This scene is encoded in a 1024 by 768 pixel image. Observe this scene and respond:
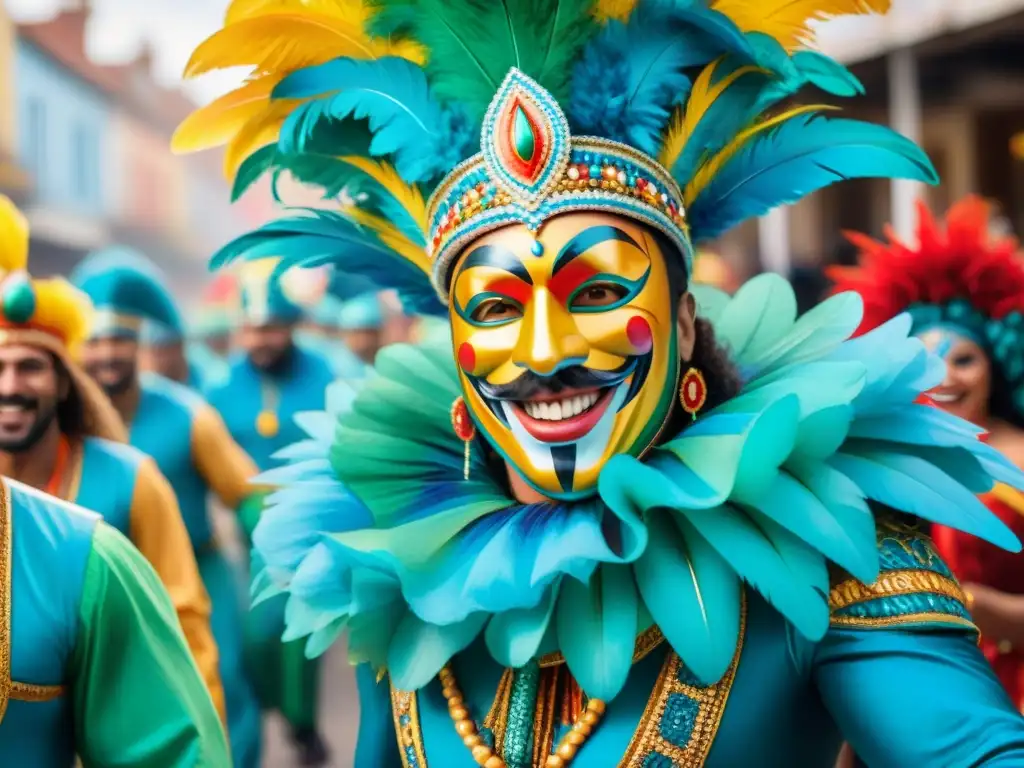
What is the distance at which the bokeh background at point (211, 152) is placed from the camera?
35.3 feet

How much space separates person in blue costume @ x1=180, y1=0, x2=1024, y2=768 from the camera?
6.02ft

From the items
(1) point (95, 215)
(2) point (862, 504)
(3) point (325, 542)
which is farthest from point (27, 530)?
(1) point (95, 215)

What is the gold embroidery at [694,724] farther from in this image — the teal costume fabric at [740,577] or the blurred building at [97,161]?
the blurred building at [97,161]

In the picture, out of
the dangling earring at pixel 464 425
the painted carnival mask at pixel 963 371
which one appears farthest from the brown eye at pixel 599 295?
the painted carnival mask at pixel 963 371

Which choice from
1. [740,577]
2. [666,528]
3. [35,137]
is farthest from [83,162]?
[740,577]

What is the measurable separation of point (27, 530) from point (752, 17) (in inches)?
58.9

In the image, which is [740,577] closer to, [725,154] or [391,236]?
[725,154]

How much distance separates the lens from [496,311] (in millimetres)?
2084

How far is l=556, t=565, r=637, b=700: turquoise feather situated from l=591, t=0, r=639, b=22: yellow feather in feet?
2.94

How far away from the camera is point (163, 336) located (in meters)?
6.12

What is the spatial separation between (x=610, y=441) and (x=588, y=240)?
327 mm

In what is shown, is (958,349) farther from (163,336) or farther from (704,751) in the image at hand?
(163,336)

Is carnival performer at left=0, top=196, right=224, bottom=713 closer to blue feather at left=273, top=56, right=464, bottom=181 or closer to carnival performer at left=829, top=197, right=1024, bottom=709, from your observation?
blue feather at left=273, top=56, right=464, bottom=181

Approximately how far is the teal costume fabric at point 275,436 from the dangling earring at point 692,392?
3822 mm
